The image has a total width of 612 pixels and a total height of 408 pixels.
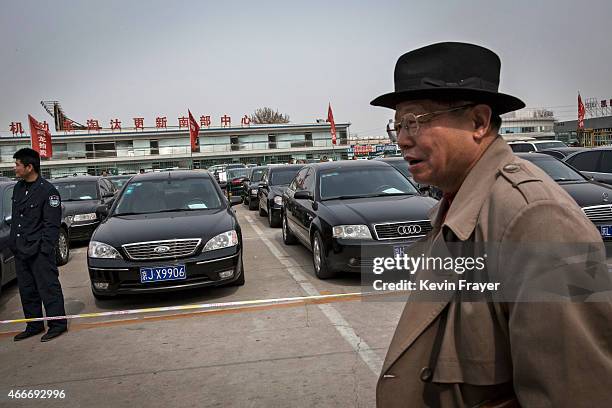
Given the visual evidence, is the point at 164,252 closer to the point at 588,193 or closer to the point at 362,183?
the point at 362,183

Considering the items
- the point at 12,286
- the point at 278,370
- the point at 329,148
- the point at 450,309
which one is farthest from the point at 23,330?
the point at 329,148

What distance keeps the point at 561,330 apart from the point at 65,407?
3491 mm

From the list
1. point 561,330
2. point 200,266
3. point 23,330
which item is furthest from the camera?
point 200,266

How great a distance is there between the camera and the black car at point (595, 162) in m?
9.49

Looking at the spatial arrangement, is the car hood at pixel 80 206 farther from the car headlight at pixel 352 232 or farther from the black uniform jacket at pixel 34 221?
the car headlight at pixel 352 232

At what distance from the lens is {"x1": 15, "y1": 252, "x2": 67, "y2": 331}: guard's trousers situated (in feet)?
15.7

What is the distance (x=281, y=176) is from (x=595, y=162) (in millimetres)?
7666

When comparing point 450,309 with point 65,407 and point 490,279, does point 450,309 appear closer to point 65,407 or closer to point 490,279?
point 490,279

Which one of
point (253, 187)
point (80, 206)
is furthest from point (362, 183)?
point (253, 187)

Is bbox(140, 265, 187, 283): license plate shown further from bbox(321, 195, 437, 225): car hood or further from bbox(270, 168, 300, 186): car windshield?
bbox(270, 168, 300, 186): car windshield

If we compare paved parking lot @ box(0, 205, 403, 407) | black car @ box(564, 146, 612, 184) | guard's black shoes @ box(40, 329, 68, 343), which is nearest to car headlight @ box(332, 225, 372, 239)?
paved parking lot @ box(0, 205, 403, 407)

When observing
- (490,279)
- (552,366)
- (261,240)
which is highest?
(490,279)

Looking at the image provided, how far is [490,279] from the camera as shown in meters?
1.10

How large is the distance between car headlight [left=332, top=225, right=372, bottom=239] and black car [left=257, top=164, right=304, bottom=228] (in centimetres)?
564
